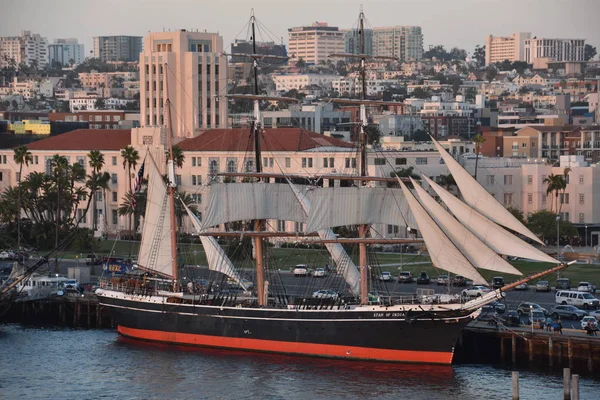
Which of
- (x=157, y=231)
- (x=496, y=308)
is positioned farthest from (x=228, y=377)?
(x=157, y=231)

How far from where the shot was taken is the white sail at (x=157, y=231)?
4112 inches

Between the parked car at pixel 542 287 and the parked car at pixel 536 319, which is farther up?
the parked car at pixel 542 287

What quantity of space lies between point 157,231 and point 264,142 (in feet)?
163

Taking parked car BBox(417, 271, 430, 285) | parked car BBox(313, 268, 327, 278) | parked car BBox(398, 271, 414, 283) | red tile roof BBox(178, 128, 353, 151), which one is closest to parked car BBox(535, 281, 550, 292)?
parked car BBox(417, 271, 430, 285)

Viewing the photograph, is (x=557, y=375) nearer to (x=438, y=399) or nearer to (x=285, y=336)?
(x=438, y=399)

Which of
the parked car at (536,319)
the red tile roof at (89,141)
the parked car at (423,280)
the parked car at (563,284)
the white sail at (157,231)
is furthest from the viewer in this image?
the red tile roof at (89,141)

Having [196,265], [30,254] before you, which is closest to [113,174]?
[30,254]

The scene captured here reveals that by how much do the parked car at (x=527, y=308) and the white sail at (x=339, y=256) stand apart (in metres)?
10.4

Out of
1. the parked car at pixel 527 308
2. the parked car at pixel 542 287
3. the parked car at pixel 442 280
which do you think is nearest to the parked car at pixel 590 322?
the parked car at pixel 527 308

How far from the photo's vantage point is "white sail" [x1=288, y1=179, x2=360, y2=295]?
97625mm

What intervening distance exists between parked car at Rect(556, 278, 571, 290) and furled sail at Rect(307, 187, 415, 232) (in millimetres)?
19592

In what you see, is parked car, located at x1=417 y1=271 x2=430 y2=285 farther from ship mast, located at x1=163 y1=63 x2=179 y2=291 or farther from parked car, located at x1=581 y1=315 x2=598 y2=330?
parked car, located at x1=581 y1=315 x2=598 y2=330

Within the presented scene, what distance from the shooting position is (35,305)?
4488 inches

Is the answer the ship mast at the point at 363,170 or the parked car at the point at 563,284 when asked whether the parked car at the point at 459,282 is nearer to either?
the parked car at the point at 563,284
